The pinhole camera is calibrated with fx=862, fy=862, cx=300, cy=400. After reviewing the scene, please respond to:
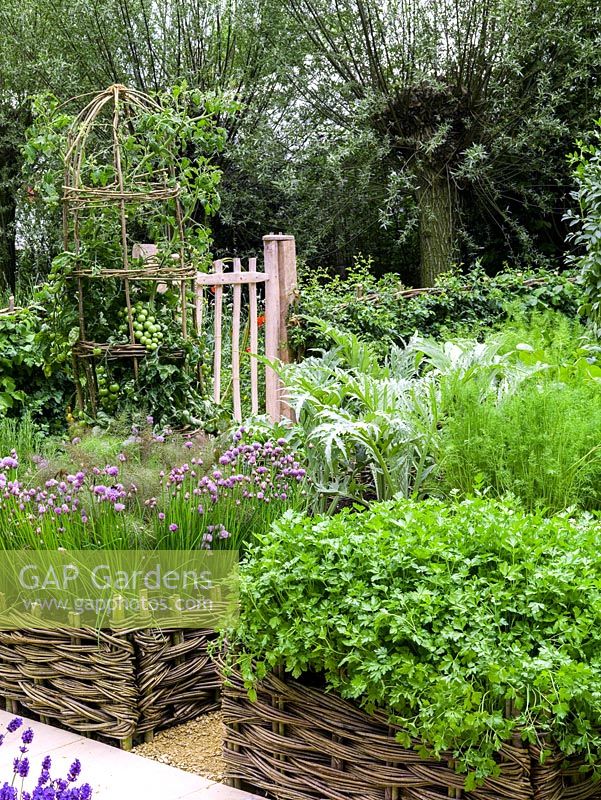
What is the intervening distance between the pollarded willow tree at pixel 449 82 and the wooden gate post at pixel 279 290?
12.7 feet

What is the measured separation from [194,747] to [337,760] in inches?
30.4

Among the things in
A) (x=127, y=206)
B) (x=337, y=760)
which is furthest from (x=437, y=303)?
(x=337, y=760)

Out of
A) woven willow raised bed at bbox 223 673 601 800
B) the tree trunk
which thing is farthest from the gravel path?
the tree trunk

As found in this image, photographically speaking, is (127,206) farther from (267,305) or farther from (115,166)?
(267,305)

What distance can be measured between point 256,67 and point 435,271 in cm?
355

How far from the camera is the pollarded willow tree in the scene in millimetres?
9836

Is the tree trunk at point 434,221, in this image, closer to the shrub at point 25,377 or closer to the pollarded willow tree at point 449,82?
the pollarded willow tree at point 449,82

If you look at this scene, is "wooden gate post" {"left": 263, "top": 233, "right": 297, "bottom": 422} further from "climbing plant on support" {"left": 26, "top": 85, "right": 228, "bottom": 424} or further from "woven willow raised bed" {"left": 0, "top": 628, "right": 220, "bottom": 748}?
"woven willow raised bed" {"left": 0, "top": 628, "right": 220, "bottom": 748}

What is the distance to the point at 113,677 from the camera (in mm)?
2707

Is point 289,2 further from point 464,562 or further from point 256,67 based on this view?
point 464,562

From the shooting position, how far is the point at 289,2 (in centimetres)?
1064

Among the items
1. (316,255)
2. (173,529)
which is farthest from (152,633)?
(316,255)

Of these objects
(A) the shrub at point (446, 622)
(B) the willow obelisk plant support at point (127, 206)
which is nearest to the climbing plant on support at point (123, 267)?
(B) the willow obelisk plant support at point (127, 206)

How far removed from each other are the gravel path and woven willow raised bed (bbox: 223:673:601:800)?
0.21m
